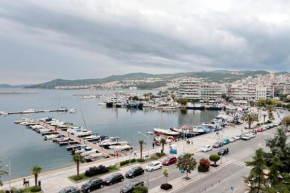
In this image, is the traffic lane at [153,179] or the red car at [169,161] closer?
the traffic lane at [153,179]

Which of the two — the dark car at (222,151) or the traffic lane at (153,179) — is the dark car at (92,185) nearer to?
the traffic lane at (153,179)

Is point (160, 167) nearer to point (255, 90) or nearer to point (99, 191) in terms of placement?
point (99, 191)

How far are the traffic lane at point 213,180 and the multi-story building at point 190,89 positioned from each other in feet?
404

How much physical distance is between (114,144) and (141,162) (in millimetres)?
21600

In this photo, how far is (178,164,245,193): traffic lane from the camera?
22716 mm

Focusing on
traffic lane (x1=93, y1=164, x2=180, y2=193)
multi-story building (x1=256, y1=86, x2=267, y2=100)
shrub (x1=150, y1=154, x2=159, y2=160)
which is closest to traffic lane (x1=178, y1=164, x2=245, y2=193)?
traffic lane (x1=93, y1=164, x2=180, y2=193)

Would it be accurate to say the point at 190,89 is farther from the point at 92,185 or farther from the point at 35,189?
the point at 35,189

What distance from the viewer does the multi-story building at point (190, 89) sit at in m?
151

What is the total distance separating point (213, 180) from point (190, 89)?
130m

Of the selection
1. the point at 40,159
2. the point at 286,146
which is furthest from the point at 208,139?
the point at 40,159

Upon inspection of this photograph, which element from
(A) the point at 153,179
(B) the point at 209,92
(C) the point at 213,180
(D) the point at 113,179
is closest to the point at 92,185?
(D) the point at 113,179

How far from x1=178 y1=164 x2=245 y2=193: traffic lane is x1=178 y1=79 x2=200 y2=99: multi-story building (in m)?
123

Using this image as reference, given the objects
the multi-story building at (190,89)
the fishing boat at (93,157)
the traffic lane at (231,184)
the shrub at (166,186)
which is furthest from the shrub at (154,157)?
the multi-story building at (190,89)

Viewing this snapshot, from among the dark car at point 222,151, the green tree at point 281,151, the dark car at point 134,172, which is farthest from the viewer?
the dark car at point 222,151
